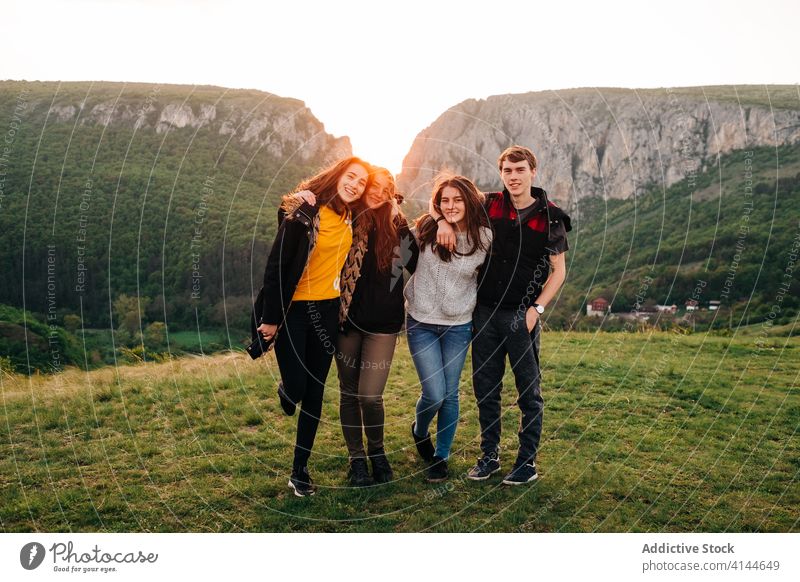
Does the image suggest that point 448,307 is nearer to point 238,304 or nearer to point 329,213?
point 329,213

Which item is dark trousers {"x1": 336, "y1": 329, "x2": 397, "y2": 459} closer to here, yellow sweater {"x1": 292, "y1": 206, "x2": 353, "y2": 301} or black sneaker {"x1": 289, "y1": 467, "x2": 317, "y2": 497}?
yellow sweater {"x1": 292, "y1": 206, "x2": 353, "y2": 301}

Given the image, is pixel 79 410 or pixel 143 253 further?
pixel 143 253

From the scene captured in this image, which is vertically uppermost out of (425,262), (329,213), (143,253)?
(329,213)

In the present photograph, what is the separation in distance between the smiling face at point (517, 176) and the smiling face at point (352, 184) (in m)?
1.28

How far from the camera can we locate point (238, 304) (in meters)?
44.3

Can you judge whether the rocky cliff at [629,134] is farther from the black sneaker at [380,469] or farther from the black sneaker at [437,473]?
the black sneaker at [380,469]

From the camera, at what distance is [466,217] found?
5.54m

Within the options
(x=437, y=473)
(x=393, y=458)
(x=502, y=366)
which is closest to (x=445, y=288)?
(x=502, y=366)

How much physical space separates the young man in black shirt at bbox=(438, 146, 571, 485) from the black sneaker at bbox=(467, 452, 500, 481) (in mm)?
231

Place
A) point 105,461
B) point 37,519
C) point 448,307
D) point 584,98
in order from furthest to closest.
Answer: point 584,98, point 105,461, point 448,307, point 37,519

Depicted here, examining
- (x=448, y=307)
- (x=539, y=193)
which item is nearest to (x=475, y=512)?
(x=448, y=307)

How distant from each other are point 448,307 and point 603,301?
40114 millimetres

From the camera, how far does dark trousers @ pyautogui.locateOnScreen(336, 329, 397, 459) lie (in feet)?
18.2

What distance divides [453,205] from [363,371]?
175cm
